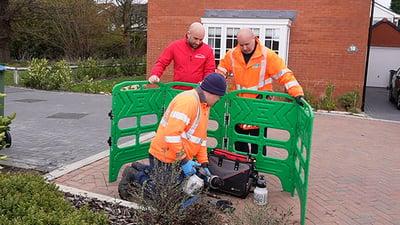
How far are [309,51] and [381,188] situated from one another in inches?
368

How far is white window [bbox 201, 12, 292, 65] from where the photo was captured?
13945 millimetres

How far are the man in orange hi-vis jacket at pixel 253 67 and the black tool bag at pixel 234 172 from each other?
1.89 feet

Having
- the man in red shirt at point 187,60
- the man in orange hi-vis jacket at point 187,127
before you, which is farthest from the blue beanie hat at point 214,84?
the man in red shirt at point 187,60

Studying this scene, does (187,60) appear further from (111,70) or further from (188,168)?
(111,70)

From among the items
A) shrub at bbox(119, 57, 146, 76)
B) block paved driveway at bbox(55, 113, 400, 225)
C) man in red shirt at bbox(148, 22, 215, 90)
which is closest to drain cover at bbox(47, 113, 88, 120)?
block paved driveway at bbox(55, 113, 400, 225)

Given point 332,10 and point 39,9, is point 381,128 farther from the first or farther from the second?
point 39,9

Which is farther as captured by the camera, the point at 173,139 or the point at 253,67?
the point at 253,67

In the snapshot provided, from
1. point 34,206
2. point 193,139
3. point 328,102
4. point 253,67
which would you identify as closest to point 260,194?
point 193,139

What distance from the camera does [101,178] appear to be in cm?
522

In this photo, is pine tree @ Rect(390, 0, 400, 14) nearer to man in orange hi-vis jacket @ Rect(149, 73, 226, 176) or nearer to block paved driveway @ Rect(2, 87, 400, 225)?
block paved driveway @ Rect(2, 87, 400, 225)

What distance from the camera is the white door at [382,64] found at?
2444 cm

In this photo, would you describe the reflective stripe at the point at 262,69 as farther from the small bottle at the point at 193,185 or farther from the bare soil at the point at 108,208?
the bare soil at the point at 108,208

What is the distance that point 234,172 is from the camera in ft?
15.4

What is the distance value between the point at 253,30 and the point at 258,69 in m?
9.61
